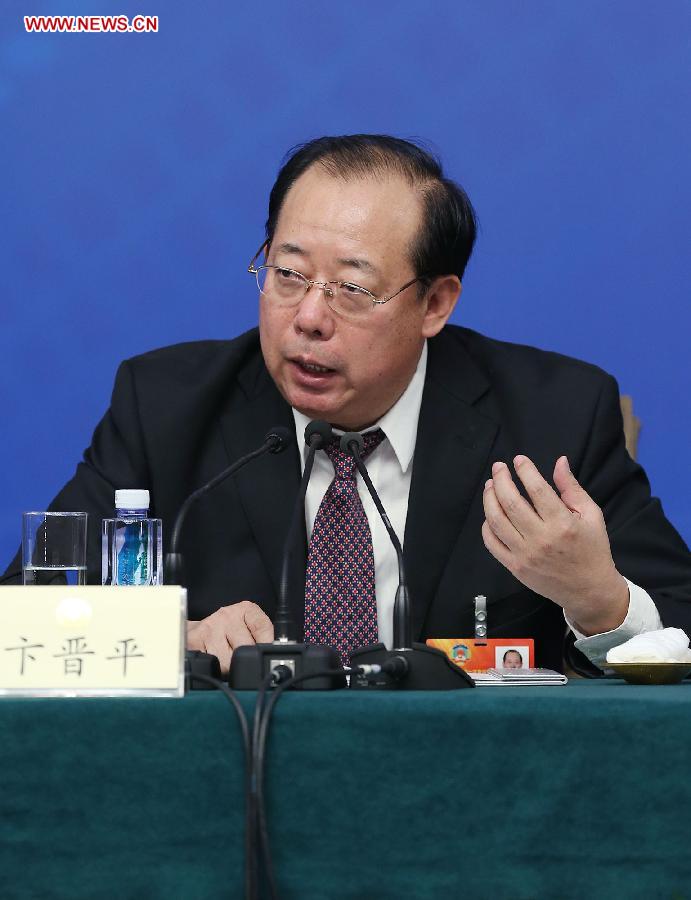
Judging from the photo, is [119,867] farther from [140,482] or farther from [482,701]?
[140,482]

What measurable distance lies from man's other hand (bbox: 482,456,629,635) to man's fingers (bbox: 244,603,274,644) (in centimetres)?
32

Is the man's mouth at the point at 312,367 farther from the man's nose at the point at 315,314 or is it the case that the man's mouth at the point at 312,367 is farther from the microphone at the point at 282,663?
the microphone at the point at 282,663

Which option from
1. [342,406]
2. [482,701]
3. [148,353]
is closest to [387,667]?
[482,701]

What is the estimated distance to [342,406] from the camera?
1.94m

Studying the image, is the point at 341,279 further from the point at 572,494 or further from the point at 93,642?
the point at 93,642

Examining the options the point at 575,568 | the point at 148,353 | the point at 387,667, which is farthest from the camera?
the point at 148,353

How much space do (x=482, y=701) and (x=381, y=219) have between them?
1.15 meters

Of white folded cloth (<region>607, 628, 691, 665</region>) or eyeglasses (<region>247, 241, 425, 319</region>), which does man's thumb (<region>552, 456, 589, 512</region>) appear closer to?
white folded cloth (<region>607, 628, 691, 665</region>)

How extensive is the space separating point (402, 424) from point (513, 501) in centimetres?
69

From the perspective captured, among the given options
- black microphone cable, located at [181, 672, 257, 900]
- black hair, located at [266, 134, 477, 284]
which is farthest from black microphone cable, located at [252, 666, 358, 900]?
black hair, located at [266, 134, 477, 284]

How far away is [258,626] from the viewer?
155 centimetres

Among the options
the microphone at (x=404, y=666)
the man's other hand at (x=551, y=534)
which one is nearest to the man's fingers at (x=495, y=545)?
the man's other hand at (x=551, y=534)

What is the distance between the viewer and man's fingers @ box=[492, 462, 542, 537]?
4.52 ft

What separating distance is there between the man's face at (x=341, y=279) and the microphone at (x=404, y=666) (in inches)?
30.3
